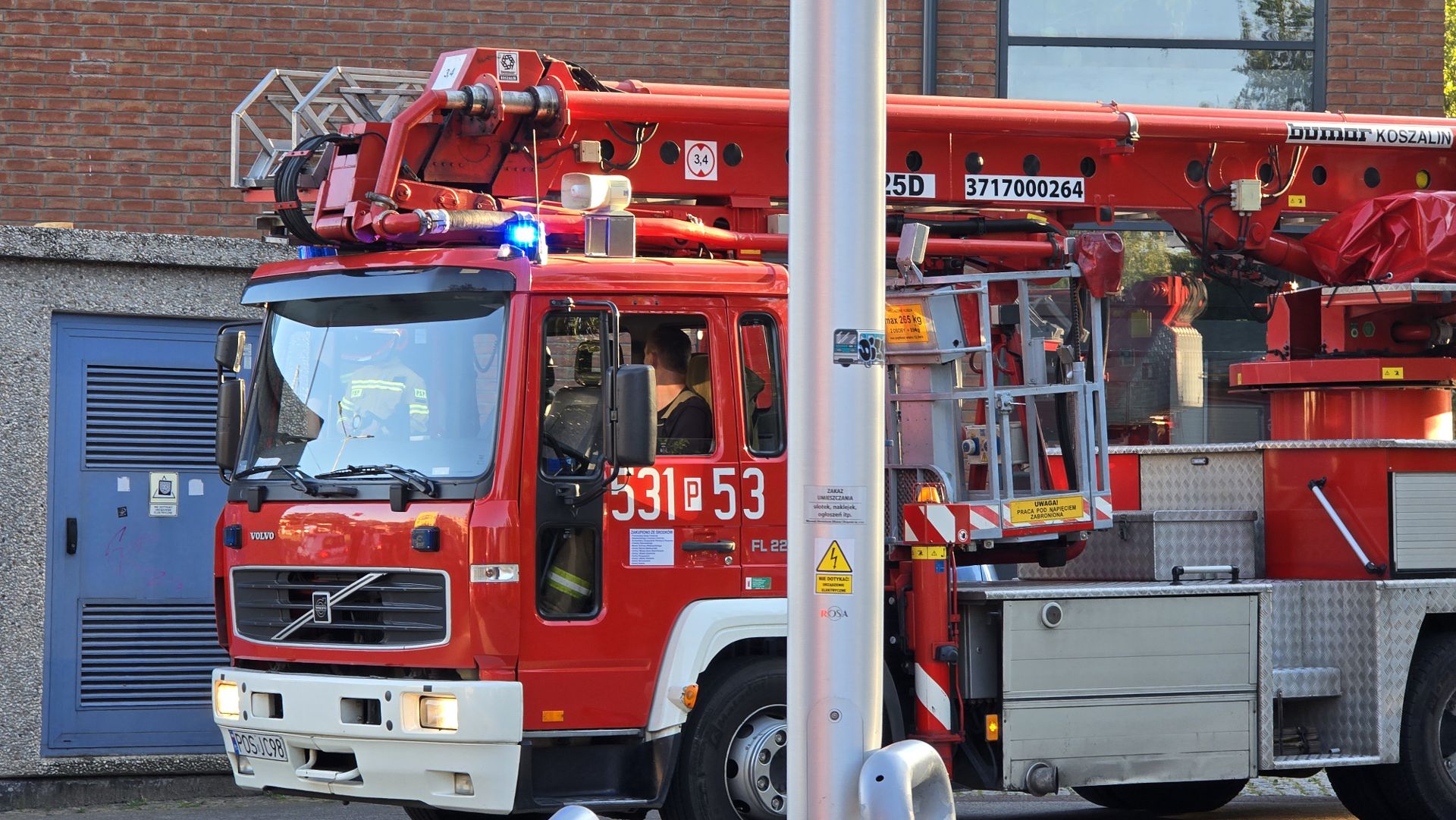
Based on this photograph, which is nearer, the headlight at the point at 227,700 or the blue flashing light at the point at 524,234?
the blue flashing light at the point at 524,234

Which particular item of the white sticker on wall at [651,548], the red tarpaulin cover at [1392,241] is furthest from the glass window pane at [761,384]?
the red tarpaulin cover at [1392,241]

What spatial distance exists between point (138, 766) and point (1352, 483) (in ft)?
21.9

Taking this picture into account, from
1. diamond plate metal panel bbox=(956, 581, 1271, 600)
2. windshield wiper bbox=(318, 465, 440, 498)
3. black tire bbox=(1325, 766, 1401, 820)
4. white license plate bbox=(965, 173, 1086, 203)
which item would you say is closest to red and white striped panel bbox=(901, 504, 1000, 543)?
diamond plate metal panel bbox=(956, 581, 1271, 600)

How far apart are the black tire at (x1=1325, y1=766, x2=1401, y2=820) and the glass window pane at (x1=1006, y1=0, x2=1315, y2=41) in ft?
22.5

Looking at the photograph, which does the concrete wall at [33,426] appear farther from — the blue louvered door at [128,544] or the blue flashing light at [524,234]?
the blue flashing light at [524,234]

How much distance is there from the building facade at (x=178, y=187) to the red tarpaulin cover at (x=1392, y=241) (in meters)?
1.23

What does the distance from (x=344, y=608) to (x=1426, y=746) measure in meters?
5.10

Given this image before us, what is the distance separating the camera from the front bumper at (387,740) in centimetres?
671

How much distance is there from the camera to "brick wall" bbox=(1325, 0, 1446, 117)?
14.1 meters

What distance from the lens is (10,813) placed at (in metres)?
9.85

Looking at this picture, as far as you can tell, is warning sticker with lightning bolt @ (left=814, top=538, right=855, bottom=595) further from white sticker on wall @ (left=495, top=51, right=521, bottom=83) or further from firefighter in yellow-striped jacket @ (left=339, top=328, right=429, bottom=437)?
white sticker on wall @ (left=495, top=51, right=521, bottom=83)

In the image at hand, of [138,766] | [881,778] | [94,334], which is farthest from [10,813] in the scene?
[881,778]

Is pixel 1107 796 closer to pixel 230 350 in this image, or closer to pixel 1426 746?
pixel 1426 746

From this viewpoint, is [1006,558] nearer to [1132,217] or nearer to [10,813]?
[1132,217]
